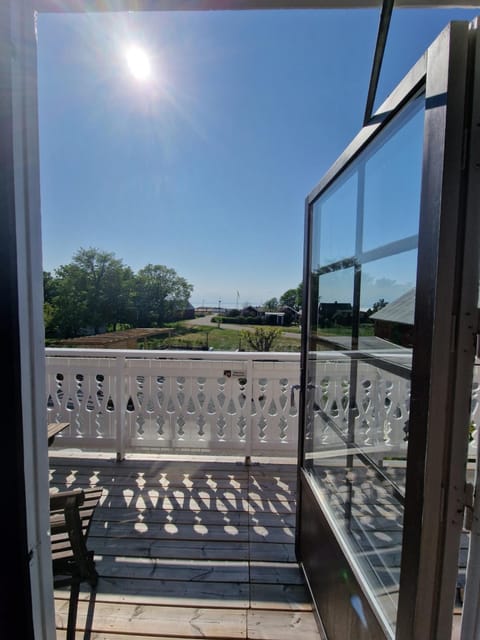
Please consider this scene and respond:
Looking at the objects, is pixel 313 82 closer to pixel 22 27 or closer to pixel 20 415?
pixel 22 27

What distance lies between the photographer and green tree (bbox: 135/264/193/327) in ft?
12.4

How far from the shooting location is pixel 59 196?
376 cm

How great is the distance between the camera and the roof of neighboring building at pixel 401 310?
0.80m

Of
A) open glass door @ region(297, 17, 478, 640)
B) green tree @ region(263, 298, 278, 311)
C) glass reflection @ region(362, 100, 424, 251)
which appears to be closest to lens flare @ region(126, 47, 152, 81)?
open glass door @ region(297, 17, 478, 640)

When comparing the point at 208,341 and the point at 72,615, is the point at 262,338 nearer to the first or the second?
the point at 208,341

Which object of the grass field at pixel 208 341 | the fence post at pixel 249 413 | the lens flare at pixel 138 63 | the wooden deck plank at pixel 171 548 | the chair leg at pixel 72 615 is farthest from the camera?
the grass field at pixel 208 341

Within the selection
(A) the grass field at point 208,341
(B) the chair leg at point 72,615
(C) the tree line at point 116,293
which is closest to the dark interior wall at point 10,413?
(B) the chair leg at point 72,615

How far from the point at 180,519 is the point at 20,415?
2.02 m

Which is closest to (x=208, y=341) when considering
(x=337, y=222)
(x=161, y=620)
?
(x=337, y=222)

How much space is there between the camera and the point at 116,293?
12.2 feet

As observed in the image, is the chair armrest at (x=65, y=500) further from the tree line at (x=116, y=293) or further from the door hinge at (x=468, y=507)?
the tree line at (x=116, y=293)

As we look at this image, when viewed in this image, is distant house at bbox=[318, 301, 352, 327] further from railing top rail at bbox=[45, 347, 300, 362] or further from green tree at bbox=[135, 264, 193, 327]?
green tree at bbox=[135, 264, 193, 327]

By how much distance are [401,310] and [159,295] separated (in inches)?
134

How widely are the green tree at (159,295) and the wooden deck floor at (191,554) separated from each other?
1.72 metres
